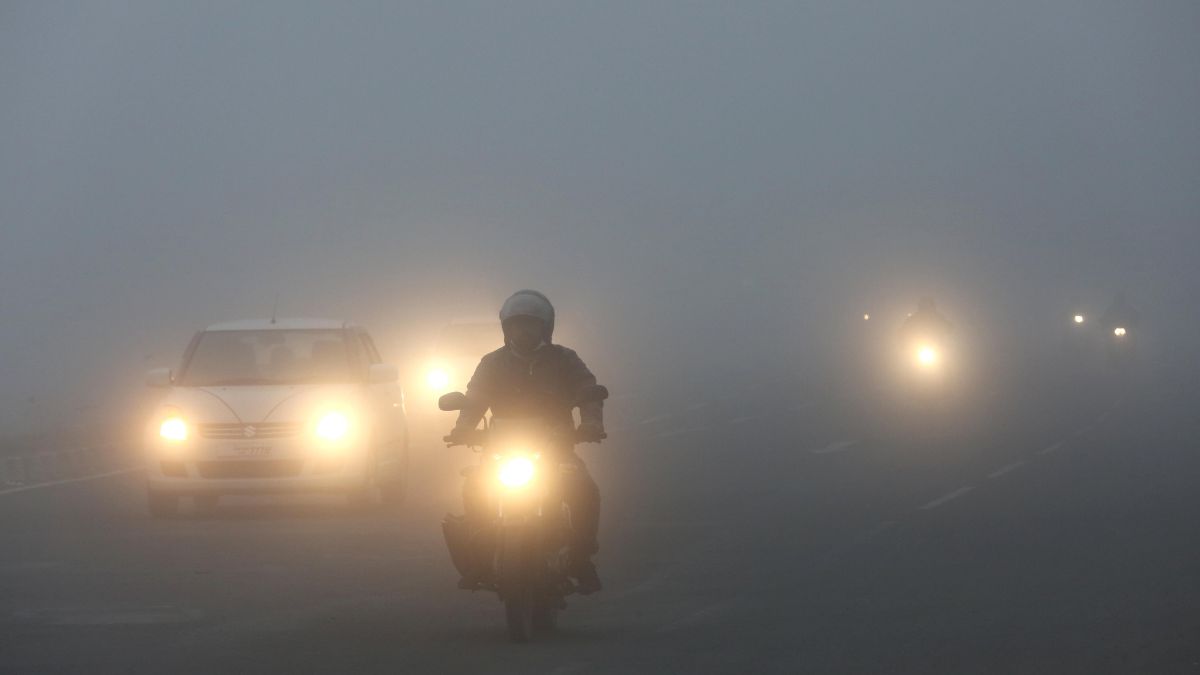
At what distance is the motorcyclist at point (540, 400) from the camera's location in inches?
464

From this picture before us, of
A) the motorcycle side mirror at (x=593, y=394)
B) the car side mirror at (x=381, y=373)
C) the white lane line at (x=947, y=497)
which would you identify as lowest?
the motorcycle side mirror at (x=593, y=394)

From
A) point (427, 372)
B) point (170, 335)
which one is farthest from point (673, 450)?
point (170, 335)

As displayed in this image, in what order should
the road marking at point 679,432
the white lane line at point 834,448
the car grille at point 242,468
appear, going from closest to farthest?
the car grille at point 242,468, the white lane line at point 834,448, the road marking at point 679,432

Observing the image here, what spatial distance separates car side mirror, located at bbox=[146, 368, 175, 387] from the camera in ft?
64.1

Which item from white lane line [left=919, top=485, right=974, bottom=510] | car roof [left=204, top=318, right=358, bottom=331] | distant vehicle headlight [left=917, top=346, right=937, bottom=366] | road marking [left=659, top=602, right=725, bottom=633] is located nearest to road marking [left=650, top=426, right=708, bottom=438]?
white lane line [left=919, top=485, right=974, bottom=510]

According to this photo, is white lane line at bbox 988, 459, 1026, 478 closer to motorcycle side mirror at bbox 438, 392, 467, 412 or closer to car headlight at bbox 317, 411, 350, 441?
car headlight at bbox 317, 411, 350, 441

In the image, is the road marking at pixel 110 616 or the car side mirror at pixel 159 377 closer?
the road marking at pixel 110 616

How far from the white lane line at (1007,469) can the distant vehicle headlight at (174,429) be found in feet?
28.0

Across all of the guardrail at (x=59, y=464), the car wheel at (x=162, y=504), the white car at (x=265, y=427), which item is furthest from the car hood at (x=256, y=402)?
the guardrail at (x=59, y=464)

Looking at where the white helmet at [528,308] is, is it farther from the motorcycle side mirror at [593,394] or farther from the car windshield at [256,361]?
the car windshield at [256,361]

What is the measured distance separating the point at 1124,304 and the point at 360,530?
165 ft

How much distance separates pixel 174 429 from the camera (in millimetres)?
20109

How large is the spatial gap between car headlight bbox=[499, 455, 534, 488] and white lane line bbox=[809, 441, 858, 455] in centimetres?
1737

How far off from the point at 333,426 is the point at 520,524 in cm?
909
